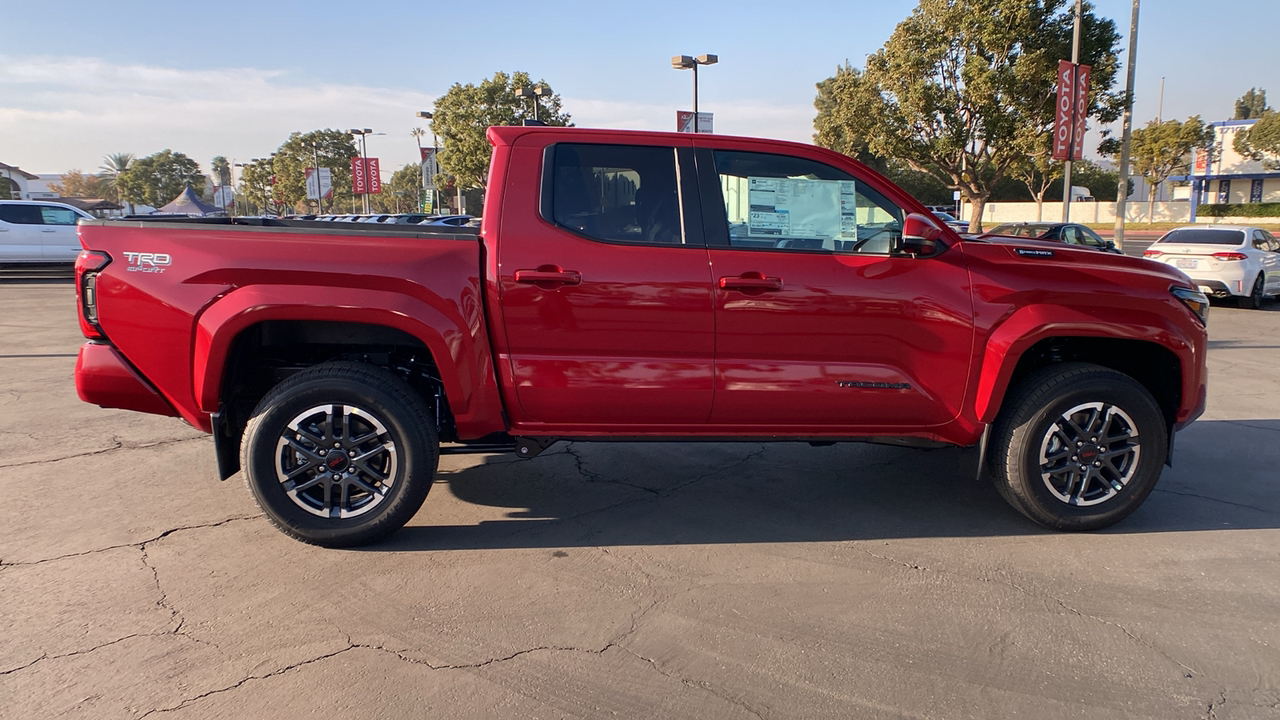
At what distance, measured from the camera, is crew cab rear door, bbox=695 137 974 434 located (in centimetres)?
397

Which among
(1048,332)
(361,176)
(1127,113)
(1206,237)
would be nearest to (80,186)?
(361,176)

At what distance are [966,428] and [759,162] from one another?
1704 mm

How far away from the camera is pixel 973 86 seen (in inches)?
955

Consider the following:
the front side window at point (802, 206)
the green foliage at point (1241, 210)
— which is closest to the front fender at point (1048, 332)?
the front side window at point (802, 206)

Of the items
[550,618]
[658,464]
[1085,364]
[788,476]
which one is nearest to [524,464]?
[658,464]

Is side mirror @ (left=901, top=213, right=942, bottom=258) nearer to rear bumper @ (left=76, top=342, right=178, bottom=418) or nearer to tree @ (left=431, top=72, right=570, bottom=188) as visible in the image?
rear bumper @ (left=76, top=342, right=178, bottom=418)

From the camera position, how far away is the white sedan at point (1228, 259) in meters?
14.4

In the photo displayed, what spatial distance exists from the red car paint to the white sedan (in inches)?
494

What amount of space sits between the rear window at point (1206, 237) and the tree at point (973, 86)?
9157 mm

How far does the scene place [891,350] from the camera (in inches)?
160

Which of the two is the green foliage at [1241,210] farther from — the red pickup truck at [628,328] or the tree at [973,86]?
the red pickup truck at [628,328]

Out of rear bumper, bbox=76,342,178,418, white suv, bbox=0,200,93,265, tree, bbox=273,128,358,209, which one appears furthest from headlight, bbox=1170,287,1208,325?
tree, bbox=273,128,358,209

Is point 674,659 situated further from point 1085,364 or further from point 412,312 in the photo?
point 1085,364

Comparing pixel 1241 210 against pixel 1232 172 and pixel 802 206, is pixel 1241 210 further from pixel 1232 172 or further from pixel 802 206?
pixel 802 206
